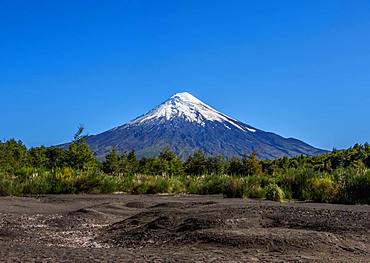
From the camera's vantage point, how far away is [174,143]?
7657 inches

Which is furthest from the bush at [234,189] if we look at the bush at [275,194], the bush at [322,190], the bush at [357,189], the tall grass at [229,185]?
the bush at [357,189]

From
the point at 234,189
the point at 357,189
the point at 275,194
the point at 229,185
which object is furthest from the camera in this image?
the point at 229,185

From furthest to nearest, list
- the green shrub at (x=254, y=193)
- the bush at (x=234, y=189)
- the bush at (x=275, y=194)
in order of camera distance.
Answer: the bush at (x=234, y=189)
the green shrub at (x=254, y=193)
the bush at (x=275, y=194)

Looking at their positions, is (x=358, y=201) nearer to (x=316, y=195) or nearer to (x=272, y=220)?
(x=316, y=195)

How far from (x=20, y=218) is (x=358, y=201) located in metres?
9.45

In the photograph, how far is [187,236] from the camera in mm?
8359

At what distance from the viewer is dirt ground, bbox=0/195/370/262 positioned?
22.6 feet

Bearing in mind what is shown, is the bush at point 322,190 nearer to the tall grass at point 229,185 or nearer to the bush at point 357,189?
the tall grass at point 229,185

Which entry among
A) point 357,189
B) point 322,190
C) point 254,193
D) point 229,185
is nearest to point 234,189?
point 229,185

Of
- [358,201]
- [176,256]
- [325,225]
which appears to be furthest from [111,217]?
[358,201]

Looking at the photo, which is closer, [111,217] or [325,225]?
[325,225]

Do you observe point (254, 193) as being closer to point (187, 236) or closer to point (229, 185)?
point (229, 185)

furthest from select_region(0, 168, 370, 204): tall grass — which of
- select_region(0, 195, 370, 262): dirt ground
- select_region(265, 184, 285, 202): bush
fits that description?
select_region(0, 195, 370, 262): dirt ground

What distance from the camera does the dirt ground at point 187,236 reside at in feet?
22.6
